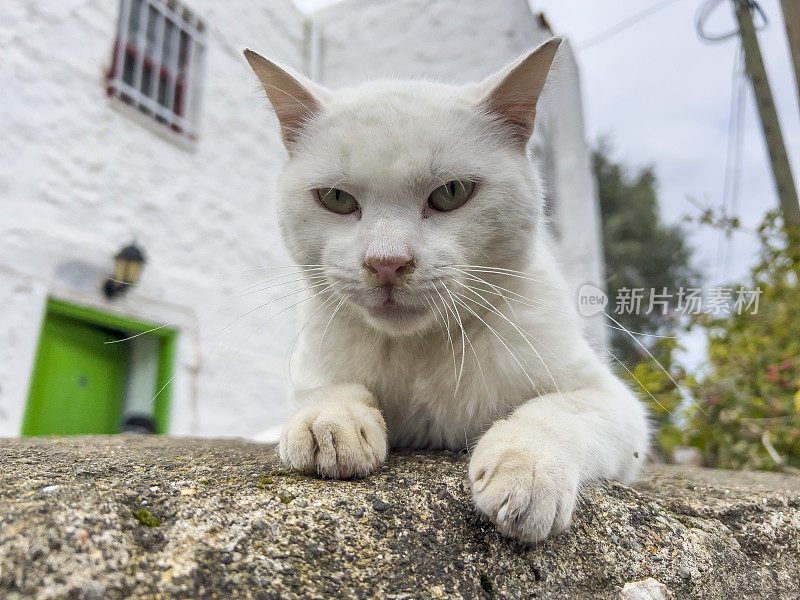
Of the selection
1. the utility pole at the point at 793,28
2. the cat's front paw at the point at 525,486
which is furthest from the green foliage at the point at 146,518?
the utility pole at the point at 793,28

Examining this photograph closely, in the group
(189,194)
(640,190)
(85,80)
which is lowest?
(189,194)

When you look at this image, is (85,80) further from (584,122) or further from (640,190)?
(640,190)

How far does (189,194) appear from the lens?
4379 mm

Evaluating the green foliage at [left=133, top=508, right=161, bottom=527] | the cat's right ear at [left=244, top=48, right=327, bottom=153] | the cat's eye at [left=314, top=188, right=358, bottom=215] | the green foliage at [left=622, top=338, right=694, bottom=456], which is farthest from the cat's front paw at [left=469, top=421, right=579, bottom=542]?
the green foliage at [left=622, top=338, right=694, bottom=456]

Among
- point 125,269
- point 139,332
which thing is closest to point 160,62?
point 125,269

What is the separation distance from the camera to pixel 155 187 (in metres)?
4.14

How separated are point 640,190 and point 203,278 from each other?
11.5 metres

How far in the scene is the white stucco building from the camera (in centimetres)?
343

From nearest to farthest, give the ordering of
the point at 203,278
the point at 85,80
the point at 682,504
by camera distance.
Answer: the point at 682,504 < the point at 85,80 < the point at 203,278

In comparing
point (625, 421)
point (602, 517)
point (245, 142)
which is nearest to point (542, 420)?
point (602, 517)

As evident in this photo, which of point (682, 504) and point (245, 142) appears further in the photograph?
point (245, 142)

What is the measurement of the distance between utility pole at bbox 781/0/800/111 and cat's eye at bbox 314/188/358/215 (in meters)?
2.86

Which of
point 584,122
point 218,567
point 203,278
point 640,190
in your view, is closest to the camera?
point 218,567

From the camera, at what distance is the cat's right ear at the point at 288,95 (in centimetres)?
147
